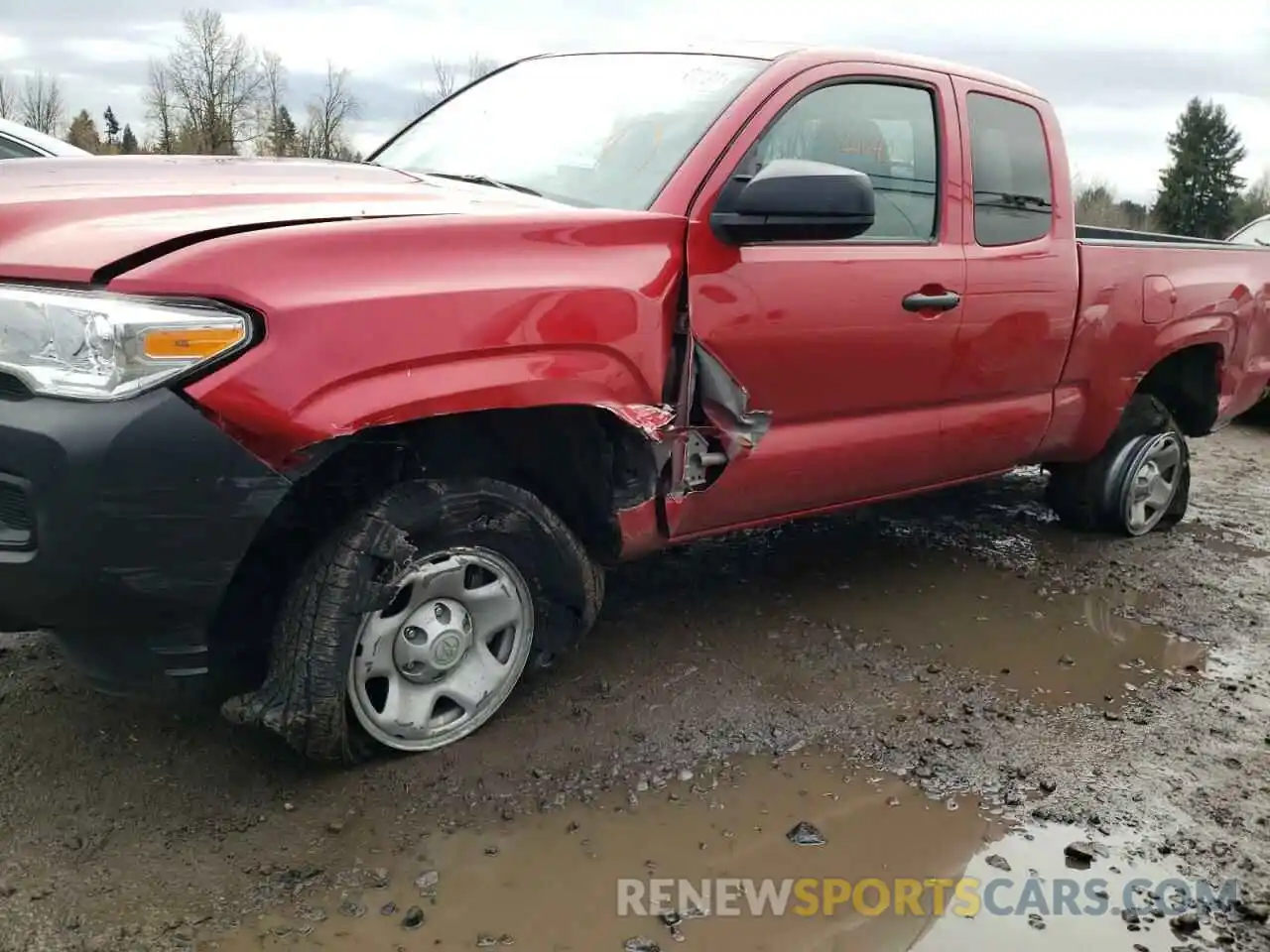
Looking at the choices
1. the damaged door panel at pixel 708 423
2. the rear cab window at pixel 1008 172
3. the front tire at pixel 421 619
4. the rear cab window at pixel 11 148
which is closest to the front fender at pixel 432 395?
the damaged door panel at pixel 708 423

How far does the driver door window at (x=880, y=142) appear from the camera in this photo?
132 inches

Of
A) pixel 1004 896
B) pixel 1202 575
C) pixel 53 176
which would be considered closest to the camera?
pixel 1004 896

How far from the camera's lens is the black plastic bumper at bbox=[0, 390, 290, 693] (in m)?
2.13

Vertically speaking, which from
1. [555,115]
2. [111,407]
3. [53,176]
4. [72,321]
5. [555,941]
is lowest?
[555,941]

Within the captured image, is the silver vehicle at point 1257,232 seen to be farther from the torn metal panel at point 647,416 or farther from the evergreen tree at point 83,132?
the evergreen tree at point 83,132

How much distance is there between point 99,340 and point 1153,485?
4.50 meters

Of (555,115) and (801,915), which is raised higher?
(555,115)

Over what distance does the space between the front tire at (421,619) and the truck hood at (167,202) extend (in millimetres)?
677

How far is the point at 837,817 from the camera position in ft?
8.96

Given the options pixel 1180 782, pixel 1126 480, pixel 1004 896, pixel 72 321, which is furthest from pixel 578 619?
pixel 1126 480

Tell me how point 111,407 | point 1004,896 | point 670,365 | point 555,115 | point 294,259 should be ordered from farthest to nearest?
point 555,115, point 670,365, point 1004,896, point 294,259, point 111,407

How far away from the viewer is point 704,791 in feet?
9.18

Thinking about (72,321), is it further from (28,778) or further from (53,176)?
(28,778)

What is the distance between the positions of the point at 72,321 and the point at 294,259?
17.1 inches
